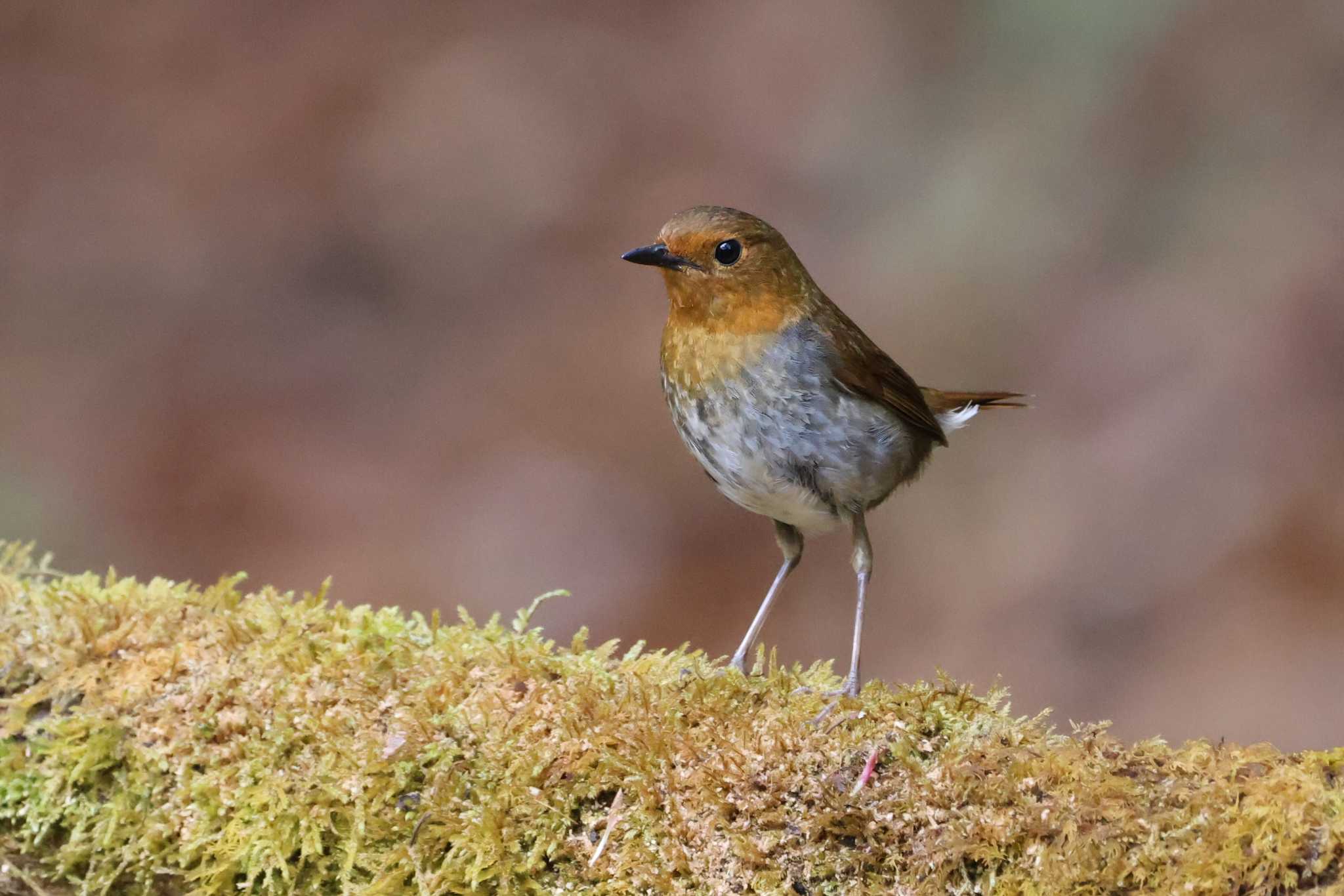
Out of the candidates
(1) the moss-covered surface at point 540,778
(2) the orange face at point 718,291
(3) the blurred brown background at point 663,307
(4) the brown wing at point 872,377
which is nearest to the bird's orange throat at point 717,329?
(2) the orange face at point 718,291

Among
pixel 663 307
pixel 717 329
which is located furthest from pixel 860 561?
pixel 663 307

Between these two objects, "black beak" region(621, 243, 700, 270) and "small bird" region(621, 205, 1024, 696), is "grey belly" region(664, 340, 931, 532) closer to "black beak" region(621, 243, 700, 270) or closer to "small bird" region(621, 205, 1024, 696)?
"small bird" region(621, 205, 1024, 696)

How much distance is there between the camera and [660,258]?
2883mm

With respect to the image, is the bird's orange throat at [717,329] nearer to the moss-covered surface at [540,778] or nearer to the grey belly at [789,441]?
the grey belly at [789,441]

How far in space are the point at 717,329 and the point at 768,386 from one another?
0.64ft

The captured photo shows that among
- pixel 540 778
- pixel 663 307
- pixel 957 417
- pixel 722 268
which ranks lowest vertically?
pixel 540 778

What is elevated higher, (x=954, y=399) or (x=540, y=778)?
(x=954, y=399)

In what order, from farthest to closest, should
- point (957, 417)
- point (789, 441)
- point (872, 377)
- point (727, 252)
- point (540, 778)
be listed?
point (957, 417) < point (872, 377) < point (727, 252) < point (789, 441) < point (540, 778)

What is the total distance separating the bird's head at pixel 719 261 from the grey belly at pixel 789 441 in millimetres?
193

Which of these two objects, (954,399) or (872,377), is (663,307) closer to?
(954,399)

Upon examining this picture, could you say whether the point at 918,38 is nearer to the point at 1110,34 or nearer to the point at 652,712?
the point at 1110,34

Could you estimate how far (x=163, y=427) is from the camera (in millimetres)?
6191

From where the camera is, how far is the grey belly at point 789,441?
9.25 feet

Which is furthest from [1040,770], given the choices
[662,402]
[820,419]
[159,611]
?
[662,402]
